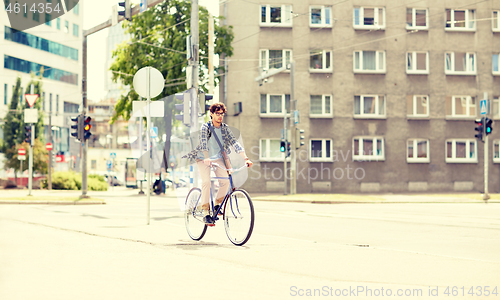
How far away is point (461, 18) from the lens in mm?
38469

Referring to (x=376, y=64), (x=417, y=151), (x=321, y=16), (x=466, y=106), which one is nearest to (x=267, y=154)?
(x=376, y=64)

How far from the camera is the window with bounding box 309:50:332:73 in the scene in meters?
37.8

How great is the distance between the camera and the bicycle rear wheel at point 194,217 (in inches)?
348

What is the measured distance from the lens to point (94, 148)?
99000 millimetres

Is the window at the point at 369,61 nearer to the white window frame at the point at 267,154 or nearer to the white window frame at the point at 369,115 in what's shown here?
the white window frame at the point at 369,115

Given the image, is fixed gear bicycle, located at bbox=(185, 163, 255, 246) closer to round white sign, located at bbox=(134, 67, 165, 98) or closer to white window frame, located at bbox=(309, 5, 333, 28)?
round white sign, located at bbox=(134, 67, 165, 98)

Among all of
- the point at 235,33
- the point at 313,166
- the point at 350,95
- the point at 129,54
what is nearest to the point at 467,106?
the point at 350,95

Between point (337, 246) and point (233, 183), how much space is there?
5.92 feet

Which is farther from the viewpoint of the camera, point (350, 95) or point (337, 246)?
point (350, 95)

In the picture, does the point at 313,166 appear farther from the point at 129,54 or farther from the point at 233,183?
the point at 233,183

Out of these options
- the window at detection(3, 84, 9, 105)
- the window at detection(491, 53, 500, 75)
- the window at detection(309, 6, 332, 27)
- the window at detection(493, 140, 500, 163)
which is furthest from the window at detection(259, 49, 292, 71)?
the window at detection(3, 84, 9, 105)

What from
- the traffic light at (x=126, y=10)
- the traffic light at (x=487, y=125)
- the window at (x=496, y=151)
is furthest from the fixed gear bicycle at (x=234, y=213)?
the window at (x=496, y=151)

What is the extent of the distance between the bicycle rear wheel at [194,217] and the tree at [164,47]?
2565 cm
